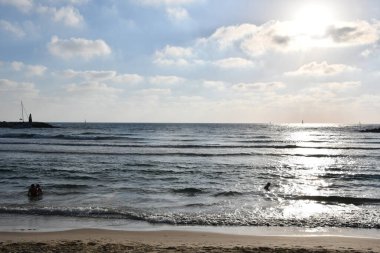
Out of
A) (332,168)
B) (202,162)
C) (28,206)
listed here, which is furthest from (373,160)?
(28,206)

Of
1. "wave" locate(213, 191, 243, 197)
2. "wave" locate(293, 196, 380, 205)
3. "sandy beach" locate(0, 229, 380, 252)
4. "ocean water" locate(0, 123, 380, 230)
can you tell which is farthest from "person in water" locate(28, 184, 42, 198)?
"wave" locate(293, 196, 380, 205)

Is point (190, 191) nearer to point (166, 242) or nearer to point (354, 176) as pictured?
point (166, 242)

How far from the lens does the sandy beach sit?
10.7 m

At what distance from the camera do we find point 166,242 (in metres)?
11.9

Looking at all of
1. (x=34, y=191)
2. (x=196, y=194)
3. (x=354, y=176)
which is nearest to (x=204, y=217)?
(x=196, y=194)

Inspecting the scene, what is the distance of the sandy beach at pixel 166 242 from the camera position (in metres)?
10.7

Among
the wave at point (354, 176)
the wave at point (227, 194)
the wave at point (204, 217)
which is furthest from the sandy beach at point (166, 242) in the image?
the wave at point (354, 176)

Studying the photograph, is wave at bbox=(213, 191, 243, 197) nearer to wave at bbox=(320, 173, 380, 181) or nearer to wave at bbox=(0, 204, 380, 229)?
wave at bbox=(0, 204, 380, 229)

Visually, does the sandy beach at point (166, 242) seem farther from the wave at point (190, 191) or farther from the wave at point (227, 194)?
the wave at point (190, 191)

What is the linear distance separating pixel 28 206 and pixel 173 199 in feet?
20.3

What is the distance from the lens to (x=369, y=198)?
19.5m

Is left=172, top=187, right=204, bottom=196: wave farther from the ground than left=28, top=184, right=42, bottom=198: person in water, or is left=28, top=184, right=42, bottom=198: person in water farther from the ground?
left=28, top=184, right=42, bottom=198: person in water

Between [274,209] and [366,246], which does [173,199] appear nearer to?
[274,209]

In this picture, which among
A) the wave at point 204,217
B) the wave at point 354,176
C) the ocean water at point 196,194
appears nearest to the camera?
the wave at point 204,217
